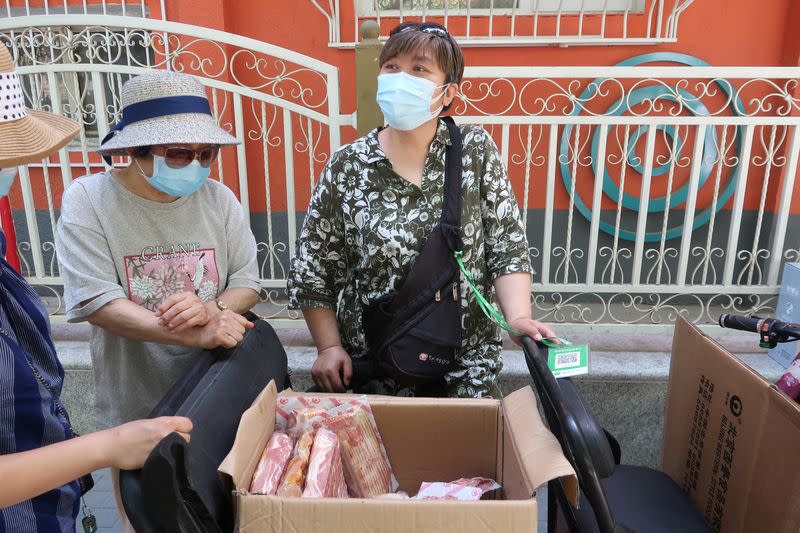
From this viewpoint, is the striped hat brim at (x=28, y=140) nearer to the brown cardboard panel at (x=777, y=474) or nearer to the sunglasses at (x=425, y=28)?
the sunglasses at (x=425, y=28)

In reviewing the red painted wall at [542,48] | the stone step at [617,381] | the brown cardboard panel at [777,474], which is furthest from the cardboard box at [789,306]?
the brown cardboard panel at [777,474]

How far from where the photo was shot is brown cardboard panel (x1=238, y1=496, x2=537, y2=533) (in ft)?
2.81

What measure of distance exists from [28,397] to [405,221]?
911mm

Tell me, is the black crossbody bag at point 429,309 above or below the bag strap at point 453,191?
below

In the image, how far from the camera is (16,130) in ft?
3.34

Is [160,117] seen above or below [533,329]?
above

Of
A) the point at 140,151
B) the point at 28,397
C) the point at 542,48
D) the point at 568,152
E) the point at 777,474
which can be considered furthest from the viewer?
the point at 542,48

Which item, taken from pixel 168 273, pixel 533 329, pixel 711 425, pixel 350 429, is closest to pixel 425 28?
pixel 533 329

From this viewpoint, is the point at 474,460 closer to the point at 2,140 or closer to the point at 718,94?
the point at 2,140

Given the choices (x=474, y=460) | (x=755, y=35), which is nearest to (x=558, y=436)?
(x=474, y=460)

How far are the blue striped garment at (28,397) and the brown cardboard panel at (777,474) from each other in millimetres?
1426

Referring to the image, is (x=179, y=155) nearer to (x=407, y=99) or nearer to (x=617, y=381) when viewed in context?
(x=407, y=99)

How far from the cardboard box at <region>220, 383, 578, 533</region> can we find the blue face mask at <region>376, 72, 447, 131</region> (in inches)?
29.9

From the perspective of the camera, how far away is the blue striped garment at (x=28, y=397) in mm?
942
